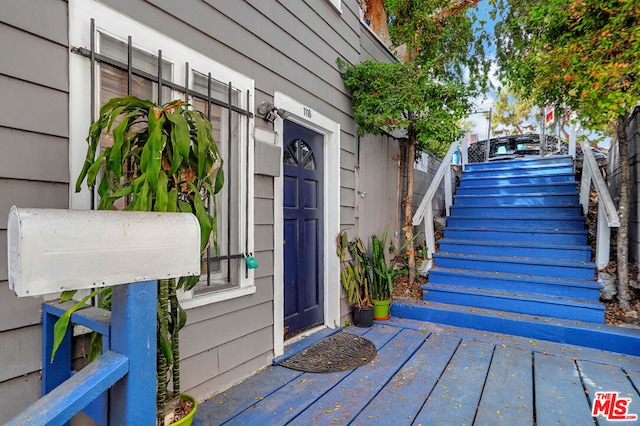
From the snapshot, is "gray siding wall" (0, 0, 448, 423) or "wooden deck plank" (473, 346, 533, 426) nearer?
"gray siding wall" (0, 0, 448, 423)

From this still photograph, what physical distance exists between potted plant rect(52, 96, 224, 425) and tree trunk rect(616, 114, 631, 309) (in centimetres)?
364

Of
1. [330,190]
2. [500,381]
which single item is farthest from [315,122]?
[500,381]

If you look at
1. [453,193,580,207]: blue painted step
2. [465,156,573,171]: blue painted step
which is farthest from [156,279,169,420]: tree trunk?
[465,156,573,171]: blue painted step

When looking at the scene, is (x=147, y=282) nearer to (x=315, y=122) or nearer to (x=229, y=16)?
(x=229, y=16)

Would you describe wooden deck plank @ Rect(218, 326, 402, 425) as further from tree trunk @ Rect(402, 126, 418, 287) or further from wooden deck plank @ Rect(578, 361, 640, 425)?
tree trunk @ Rect(402, 126, 418, 287)

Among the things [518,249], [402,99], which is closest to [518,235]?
[518,249]

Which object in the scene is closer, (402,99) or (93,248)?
(93,248)

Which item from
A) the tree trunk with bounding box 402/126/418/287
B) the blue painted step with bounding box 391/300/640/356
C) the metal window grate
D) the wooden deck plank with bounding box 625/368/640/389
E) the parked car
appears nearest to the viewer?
→ the metal window grate

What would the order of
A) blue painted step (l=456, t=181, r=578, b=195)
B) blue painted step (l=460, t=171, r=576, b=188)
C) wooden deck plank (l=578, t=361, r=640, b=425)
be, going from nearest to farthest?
wooden deck plank (l=578, t=361, r=640, b=425), blue painted step (l=456, t=181, r=578, b=195), blue painted step (l=460, t=171, r=576, b=188)

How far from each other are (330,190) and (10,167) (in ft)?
8.18

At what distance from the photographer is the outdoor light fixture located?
2.52 m

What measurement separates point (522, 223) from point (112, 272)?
5.03 meters

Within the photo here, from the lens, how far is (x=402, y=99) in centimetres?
339

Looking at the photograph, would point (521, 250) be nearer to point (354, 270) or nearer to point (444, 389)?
point (354, 270)
